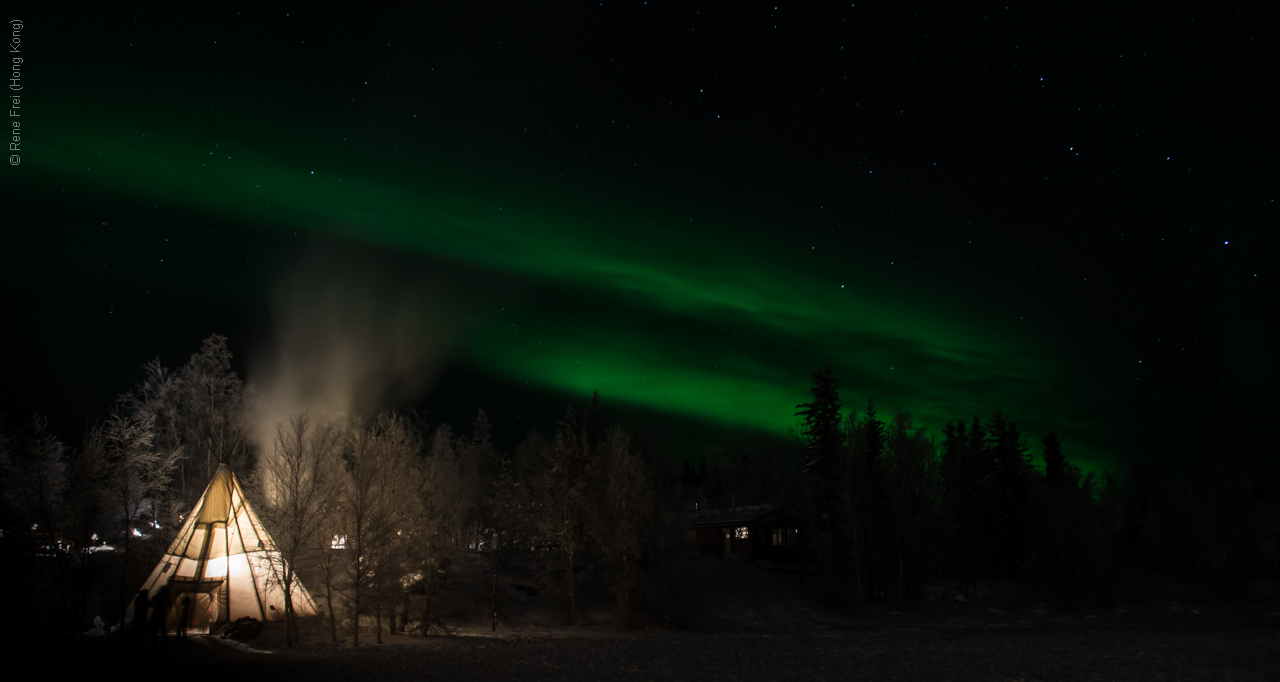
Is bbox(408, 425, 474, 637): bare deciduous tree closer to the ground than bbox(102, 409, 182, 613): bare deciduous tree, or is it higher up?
closer to the ground

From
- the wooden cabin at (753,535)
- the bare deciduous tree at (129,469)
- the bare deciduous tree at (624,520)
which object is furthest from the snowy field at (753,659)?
the wooden cabin at (753,535)

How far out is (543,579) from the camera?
121ft

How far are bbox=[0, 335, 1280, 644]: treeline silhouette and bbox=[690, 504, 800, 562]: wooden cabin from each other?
1.99 m

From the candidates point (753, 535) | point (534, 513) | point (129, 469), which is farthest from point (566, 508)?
point (753, 535)

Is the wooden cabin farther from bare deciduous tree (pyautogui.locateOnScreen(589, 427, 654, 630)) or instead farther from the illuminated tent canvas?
the illuminated tent canvas

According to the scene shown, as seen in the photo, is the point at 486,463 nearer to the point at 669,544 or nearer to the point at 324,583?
the point at 669,544

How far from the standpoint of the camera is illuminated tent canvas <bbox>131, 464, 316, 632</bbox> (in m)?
26.1

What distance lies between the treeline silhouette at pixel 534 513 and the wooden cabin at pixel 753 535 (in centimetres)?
199

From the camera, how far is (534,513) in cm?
4988

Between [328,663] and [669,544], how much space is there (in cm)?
→ 1917

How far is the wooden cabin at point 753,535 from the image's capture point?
184ft

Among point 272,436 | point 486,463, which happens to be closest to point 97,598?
Answer: point 272,436

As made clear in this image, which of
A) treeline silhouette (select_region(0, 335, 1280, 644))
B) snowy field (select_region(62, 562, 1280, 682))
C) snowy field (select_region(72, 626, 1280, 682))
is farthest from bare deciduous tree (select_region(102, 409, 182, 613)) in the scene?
snowy field (select_region(72, 626, 1280, 682))

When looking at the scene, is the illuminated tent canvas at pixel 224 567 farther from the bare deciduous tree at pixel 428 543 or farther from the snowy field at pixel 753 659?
the bare deciduous tree at pixel 428 543
